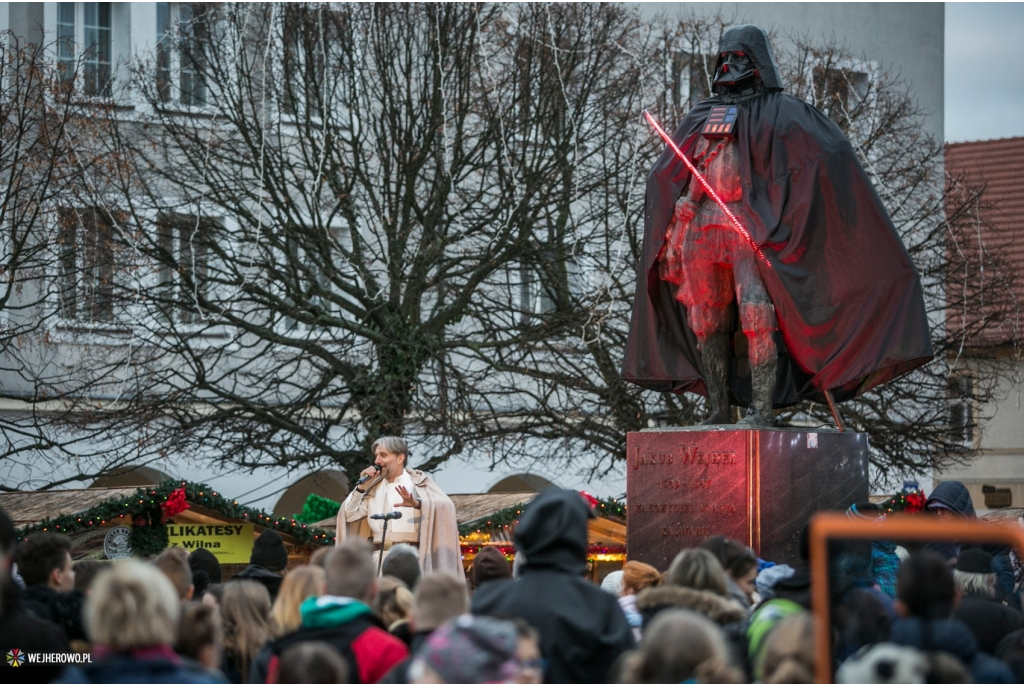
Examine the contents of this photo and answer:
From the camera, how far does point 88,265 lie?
64.3 feet

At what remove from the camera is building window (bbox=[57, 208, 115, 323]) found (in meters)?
19.2

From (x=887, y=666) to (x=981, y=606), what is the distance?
5.24ft

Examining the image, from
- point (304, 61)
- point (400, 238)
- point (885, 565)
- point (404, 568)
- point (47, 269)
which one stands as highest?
point (304, 61)

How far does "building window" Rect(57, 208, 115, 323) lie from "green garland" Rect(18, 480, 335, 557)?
6476 mm

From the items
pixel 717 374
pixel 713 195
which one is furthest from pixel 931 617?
pixel 717 374

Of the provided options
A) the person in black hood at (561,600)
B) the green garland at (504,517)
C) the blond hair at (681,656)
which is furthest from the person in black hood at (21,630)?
the green garland at (504,517)

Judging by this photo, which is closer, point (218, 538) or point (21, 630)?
point (21, 630)

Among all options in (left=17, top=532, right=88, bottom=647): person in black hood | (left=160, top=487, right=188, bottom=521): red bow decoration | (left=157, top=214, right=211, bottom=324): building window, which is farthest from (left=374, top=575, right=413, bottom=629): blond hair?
(left=157, top=214, right=211, bottom=324): building window

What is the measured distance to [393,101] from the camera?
68.5 ft

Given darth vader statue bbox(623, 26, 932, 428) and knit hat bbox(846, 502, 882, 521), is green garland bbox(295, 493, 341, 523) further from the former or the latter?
knit hat bbox(846, 502, 882, 521)

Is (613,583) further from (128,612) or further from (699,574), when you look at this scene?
(128,612)

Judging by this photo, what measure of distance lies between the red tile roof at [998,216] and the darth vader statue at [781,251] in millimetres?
12210

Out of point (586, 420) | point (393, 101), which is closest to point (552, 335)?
point (586, 420)

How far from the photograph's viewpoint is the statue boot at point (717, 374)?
9.41 meters
